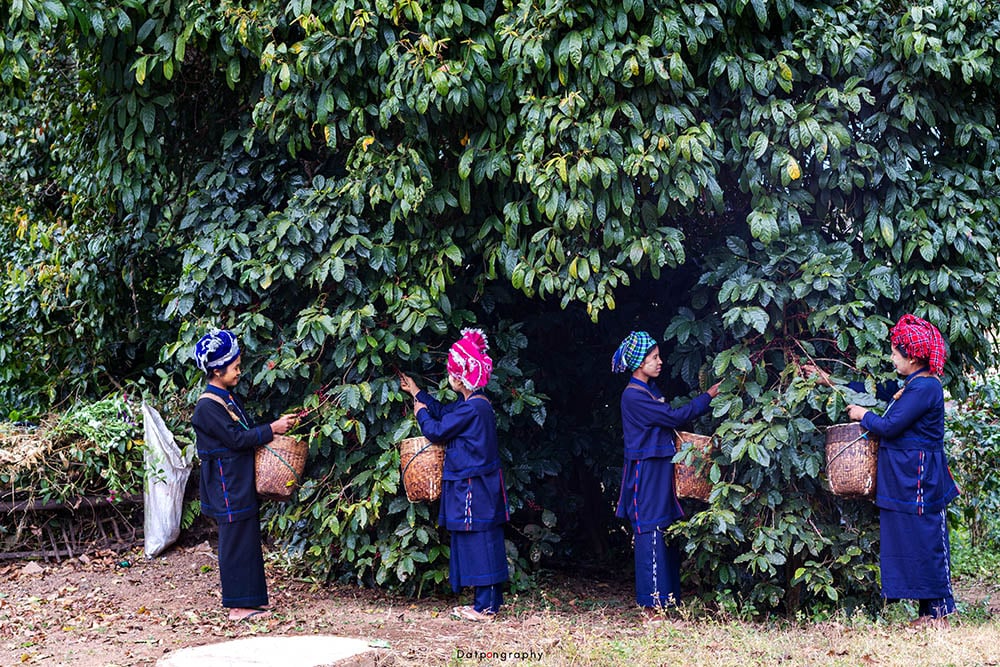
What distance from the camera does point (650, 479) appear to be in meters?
6.28

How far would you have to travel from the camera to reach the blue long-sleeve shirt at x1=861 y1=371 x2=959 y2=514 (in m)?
5.52

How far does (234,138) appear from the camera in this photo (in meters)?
7.09

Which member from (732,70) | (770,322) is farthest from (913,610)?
(732,70)

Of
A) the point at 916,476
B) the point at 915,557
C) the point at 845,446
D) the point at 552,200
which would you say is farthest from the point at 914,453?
the point at 552,200

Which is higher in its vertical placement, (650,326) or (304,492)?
(650,326)

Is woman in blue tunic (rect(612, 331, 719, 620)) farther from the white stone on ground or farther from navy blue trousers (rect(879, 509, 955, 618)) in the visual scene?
the white stone on ground

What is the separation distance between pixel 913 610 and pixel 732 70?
128 inches

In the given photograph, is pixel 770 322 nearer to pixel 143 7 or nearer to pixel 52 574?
pixel 143 7

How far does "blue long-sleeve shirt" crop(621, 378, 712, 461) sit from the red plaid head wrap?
114 centimetres

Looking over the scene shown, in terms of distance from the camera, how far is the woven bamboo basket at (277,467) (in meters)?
6.22

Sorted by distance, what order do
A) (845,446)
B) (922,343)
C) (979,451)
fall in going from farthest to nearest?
(979,451)
(845,446)
(922,343)

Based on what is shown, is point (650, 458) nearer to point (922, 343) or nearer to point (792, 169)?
point (922, 343)

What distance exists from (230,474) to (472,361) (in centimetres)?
158

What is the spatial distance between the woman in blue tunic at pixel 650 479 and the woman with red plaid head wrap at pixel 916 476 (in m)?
1.07
